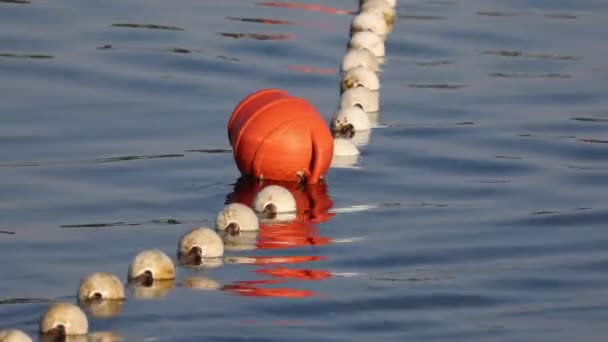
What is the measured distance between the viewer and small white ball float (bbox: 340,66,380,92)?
15023 mm

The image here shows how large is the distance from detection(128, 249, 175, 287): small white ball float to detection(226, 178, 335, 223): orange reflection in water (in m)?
1.79

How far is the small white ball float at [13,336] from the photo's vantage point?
25.2 ft

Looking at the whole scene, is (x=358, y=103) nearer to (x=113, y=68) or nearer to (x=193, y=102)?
(x=193, y=102)

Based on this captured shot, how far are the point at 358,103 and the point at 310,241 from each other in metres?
4.17

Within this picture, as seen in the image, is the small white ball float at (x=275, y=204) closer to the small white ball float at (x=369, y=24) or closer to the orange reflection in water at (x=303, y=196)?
the orange reflection in water at (x=303, y=196)

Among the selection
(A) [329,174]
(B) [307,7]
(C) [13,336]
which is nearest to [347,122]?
(A) [329,174]

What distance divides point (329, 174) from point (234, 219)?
198 centimetres

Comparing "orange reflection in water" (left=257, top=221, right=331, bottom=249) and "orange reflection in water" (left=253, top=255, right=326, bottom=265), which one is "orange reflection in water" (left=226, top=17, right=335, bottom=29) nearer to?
"orange reflection in water" (left=257, top=221, right=331, bottom=249)

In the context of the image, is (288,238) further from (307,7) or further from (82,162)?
(307,7)

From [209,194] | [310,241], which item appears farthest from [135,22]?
[310,241]

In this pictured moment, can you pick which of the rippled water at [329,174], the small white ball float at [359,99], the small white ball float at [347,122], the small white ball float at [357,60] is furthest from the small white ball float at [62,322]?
the small white ball float at [357,60]

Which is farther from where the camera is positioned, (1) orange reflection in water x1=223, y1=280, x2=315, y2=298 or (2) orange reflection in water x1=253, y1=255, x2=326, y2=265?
(2) orange reflection in water x1=253, y1=255, x2=326, y2=265

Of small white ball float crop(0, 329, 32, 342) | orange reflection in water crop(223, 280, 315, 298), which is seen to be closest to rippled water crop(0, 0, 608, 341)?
orange reflection in water crop(223, 280, 315, 298)

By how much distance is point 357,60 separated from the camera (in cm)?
1587
